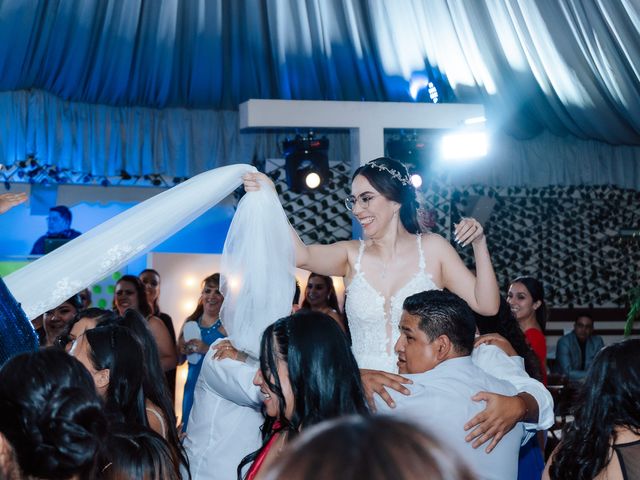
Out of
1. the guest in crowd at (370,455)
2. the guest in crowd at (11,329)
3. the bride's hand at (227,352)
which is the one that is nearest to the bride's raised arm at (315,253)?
→ the bride's hand at (227,352)

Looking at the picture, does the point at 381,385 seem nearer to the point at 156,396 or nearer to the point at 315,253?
the point at 156,396

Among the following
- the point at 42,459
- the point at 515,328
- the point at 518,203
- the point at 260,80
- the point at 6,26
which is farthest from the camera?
the point at 518,203

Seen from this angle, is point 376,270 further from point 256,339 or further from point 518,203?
point 518,203

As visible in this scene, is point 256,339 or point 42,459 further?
point 256,339

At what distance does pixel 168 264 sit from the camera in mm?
7066

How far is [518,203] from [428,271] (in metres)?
6.50

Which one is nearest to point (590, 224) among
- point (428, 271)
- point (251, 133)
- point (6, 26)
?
point (251, 133)

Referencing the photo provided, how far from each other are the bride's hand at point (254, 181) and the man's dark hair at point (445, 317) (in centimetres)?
72

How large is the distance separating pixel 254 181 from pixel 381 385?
1009 mm

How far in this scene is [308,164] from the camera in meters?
6.77

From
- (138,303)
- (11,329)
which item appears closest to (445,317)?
(11,329)

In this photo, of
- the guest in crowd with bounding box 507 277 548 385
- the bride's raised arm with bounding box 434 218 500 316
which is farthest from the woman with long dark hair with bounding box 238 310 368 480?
the guest in crowd with bounding box 507 277 548 385

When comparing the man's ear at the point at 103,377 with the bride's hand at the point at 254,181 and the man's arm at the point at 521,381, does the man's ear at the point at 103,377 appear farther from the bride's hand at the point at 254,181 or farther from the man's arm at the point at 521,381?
the man's arm at the point at 521,381

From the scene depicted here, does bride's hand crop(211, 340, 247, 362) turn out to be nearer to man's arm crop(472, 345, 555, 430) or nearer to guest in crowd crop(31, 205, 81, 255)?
man's arm crop(472, 345, 555, 430)
